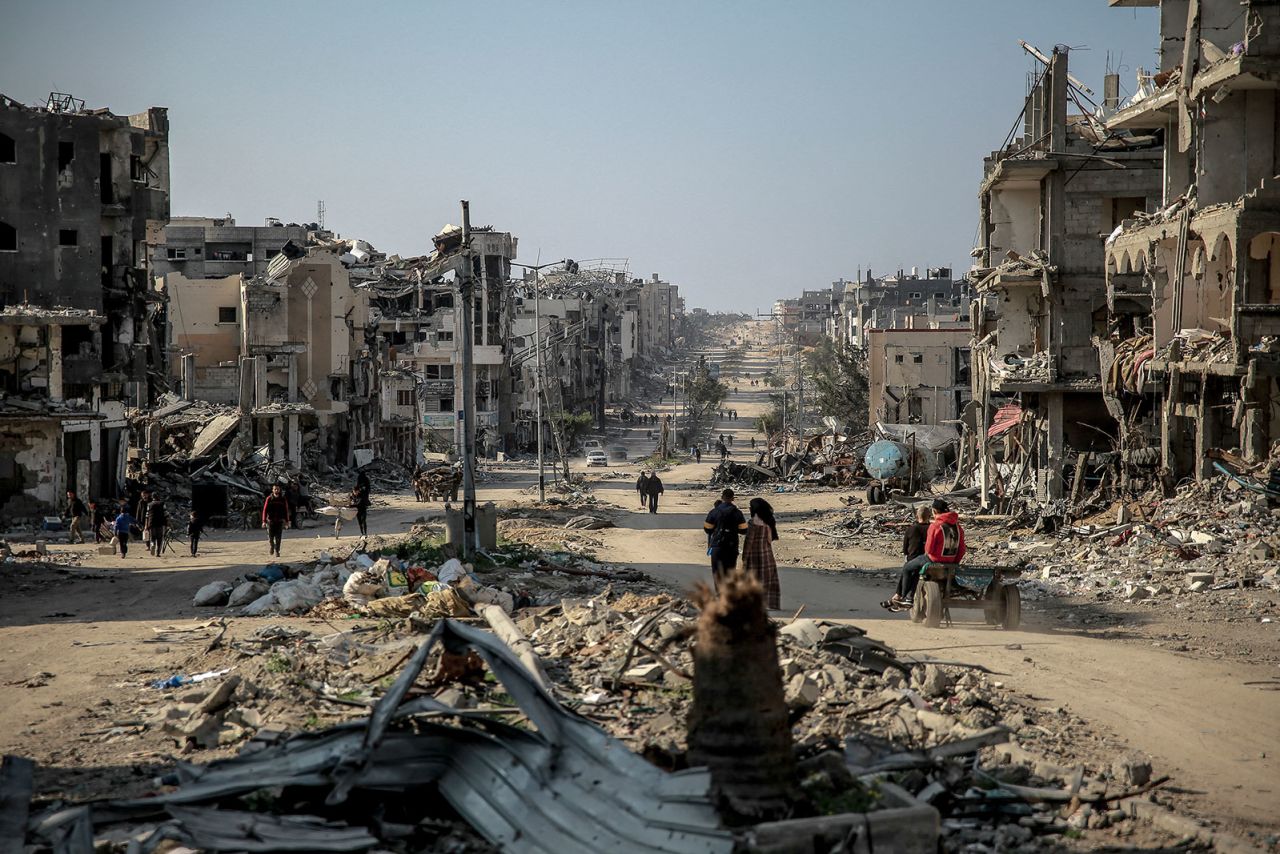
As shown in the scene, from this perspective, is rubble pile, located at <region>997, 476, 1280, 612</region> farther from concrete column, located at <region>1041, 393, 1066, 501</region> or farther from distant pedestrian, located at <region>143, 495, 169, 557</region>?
distant pedestrian, located at <region>143, 495, 169, 557</region>

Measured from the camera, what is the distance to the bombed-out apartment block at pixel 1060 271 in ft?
118

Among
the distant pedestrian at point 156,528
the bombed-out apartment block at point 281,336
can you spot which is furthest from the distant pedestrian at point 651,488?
the bombed-out apartment block at point 281,336

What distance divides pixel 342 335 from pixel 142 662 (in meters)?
45.3

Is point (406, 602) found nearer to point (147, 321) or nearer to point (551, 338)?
point (147, 321)

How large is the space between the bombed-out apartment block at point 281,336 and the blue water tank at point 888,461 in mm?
23242

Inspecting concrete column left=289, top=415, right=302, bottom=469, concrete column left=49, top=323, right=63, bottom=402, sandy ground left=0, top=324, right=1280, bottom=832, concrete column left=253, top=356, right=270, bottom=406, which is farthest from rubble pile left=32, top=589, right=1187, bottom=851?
concrete column left=289, top=415, right=302, bottom=469

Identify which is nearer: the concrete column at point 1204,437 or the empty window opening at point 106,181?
the concrete column at point 1204,437

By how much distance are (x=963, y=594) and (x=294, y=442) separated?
42.0m

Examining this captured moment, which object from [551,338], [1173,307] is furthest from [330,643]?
[551,338]

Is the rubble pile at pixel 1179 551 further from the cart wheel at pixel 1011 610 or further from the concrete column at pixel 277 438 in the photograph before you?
the concrete column at pixel 277 438

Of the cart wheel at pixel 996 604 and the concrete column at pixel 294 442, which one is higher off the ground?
the concrete column at pixel 294 442

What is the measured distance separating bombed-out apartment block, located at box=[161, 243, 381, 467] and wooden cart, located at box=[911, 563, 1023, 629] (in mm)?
41928

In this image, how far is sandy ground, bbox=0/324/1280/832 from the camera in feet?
34.1

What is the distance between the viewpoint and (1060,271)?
37.0m
